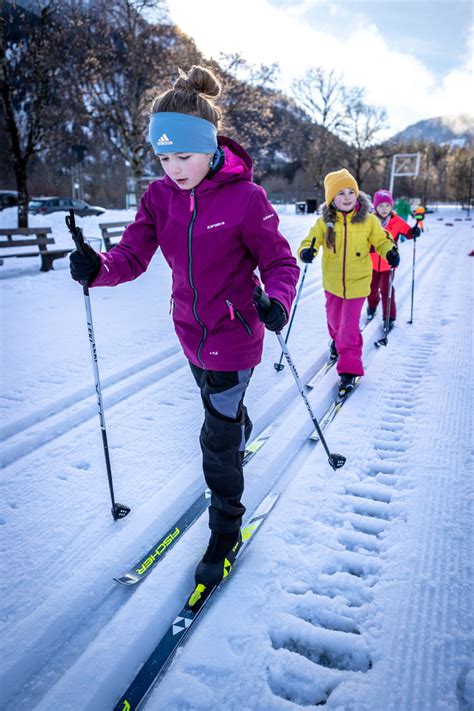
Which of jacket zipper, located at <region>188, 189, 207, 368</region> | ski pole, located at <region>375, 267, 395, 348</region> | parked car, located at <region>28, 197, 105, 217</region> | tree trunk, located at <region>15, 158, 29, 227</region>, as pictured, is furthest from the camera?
parked car, located at <region>28, 197, 105, 217</region>

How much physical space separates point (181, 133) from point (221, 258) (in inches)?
20.8

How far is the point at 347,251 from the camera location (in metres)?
4.33

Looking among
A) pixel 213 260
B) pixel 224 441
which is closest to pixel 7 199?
pixel 213 260

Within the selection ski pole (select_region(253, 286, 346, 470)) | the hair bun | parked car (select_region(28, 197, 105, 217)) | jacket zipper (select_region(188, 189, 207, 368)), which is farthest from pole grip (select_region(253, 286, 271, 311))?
parked car (select_region(28, 197, 105, 217))

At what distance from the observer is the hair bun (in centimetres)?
197

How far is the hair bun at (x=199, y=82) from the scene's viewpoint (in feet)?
6.45

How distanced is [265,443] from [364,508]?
900 millimetres

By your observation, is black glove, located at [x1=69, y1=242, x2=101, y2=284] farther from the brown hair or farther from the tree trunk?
the tree trunk

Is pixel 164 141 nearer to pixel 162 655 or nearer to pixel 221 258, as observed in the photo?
pixel 221 258

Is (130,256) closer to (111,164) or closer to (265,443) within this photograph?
(265,443)

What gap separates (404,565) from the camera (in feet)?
7.38

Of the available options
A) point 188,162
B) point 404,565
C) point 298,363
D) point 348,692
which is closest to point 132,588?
point 348,692

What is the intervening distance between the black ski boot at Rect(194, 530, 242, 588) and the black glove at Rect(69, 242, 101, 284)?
54.2 inches

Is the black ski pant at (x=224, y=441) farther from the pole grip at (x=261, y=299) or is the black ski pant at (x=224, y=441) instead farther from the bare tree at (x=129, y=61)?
the bare tree at (x=129, y=61)
